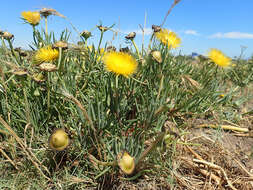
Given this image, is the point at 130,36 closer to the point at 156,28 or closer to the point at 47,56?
the point at 156,28

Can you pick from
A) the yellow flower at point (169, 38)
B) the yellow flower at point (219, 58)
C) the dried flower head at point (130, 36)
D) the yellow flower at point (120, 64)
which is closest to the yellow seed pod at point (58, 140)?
the yellow flower at point (120, 64)

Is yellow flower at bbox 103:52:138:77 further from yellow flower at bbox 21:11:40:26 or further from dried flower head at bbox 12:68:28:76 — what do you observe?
yellow flower at bbox 21:11:40:26

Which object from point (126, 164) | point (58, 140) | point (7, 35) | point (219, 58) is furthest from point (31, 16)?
point (219, 58)

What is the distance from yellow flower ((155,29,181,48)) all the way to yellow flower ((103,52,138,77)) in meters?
0.47

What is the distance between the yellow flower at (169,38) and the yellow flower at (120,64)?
467mm

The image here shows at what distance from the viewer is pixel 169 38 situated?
1554 mm

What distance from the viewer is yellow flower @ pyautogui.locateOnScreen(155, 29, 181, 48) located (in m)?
1.49

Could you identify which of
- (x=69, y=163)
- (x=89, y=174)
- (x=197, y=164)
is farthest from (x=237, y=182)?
(x=69, y=163)

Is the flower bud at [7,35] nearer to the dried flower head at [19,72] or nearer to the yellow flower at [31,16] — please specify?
the yellow flower at [31,16]

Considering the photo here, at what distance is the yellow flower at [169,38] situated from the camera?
4.88ft

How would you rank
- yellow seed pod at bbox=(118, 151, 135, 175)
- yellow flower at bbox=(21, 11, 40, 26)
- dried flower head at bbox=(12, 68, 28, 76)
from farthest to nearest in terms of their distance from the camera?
yellow flower at bbox=(21, 11, 40, 26), dried flower head at bbox=(12, 68, 28, 76), yellow seed pod at bbox=(118, 151, 135, 175)

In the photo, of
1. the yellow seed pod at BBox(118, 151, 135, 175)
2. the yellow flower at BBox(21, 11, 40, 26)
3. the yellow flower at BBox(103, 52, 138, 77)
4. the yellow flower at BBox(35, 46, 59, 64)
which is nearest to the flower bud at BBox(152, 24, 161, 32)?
the yellow flower at BBox(103, 52, 138, 77)

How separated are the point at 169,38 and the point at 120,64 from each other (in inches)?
25.8

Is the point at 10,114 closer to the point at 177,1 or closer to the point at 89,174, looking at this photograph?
the point at 89,174
